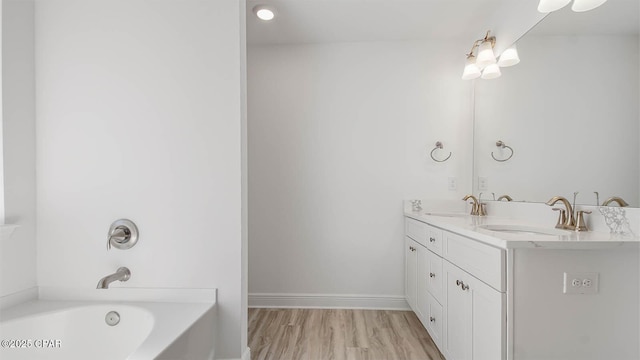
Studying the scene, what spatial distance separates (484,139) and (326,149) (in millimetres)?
1297

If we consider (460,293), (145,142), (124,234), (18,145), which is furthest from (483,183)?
(18,145)

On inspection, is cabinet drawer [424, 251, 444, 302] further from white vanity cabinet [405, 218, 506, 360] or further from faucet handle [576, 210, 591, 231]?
faucet handle [576, 210, 591, 231]

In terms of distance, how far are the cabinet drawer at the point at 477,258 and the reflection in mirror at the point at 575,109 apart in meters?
0.65

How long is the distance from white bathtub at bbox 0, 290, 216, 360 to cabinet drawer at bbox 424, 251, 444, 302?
132 centimetres

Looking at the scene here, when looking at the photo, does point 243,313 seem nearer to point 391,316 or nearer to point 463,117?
point 391,316

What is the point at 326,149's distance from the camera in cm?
273

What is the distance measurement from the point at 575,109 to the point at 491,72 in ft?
2.65

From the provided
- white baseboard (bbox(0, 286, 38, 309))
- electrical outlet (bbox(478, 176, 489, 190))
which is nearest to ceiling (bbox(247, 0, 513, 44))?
electrical outlet (bbox(478, 176, 489, 190))

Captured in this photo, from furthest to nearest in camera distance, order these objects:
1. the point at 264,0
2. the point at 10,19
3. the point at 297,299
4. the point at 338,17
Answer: the point at 297,299 → the point at 338,17 → the point at 264,0 → the point at 10,19

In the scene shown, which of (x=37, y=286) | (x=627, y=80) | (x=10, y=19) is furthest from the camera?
(x=37, y=286)

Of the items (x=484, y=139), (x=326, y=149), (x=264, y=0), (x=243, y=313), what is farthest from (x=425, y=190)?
(x=264, y=0)

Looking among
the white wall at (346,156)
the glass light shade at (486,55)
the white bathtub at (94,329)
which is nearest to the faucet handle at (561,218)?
the white wall at (346,156)

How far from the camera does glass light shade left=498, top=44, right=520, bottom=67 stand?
2.03 meters

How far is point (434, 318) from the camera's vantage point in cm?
191
